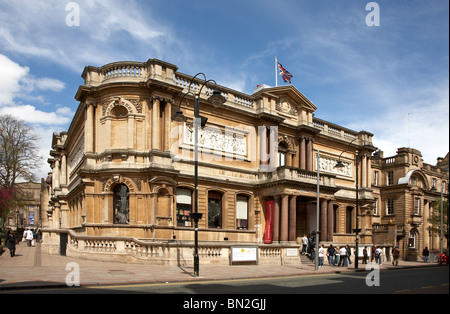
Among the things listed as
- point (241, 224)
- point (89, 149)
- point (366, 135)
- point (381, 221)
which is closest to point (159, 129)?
point (89, 149)

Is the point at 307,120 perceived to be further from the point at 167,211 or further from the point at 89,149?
the point at 89,149

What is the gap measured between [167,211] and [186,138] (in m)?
5.98

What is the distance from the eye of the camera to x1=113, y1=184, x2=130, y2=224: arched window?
29.0 metres

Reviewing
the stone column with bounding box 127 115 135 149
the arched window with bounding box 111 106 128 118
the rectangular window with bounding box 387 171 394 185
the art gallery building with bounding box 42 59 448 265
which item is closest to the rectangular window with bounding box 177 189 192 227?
the art gallery building with bounding box 42 59 448 265

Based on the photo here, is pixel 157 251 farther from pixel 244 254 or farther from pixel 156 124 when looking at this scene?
pixel 156 124

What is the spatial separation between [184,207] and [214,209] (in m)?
3.08

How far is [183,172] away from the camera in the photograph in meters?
30.7

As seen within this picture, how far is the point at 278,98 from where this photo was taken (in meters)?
38.0

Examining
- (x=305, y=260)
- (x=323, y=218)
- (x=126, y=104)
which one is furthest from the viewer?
(x=323, y=218)

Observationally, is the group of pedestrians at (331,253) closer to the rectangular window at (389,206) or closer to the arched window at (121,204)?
the arched window at (121,204)

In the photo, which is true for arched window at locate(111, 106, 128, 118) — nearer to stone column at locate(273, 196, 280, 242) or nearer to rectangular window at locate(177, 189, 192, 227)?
rectangular window at locate(177, 189, 192, 227)

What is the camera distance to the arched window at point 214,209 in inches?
1285

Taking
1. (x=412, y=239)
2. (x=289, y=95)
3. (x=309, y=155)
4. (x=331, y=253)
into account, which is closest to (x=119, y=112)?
(x=289, y=95)

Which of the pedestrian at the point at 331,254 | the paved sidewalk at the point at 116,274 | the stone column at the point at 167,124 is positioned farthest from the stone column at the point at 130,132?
the pedestrian at the point at 331,254
